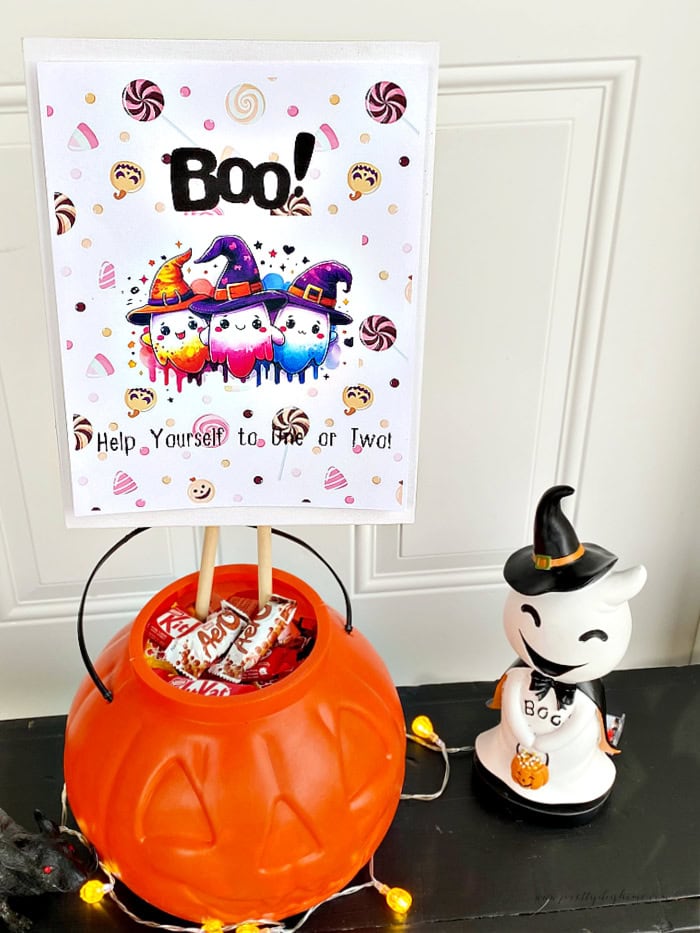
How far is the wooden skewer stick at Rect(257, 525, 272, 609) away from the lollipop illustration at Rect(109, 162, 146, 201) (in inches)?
11.4

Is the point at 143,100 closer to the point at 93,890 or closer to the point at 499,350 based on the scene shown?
the point at 499,350

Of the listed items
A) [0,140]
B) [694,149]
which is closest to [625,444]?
[694,149]

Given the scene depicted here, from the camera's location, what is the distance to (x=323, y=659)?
0.80 m

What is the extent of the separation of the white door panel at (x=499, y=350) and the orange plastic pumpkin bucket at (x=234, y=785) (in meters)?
0.29

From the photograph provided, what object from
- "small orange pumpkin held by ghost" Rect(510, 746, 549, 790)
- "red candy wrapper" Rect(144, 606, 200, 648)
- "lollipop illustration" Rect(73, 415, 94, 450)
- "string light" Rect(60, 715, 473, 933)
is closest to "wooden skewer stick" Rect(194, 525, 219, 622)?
"red candy wrapper" Rect(144, 606, 200, 648)

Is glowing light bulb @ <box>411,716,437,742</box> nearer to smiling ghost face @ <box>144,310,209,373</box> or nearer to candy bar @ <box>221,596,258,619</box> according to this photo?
candy bar @ <box>221,596,258,619</box>

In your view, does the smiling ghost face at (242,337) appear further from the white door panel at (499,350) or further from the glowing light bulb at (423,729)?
the glowing light bulb at (423,729)

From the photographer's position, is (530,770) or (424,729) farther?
(424,729)

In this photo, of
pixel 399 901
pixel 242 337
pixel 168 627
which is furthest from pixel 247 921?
pixel 242 337

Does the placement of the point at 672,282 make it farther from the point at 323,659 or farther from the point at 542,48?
the point at 323,659

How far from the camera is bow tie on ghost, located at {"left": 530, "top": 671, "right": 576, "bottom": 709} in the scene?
902 mm

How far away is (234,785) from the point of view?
0.75 meters

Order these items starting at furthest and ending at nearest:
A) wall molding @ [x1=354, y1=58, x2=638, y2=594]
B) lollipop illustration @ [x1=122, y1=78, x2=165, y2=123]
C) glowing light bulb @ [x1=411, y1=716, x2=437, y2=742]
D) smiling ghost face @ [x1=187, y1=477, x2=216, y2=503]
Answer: glowing light bulb @ [x1=411, y1=716, x2=437, y2=742] < wall molding @ [x1=354, y1=58, x2=638, y2=594] < smiling ghost face @ [x1=187, y1=477, x2=216, y2=503] < lollipop illustration @ [x1=122, y1=78, x2=165, y2=123]

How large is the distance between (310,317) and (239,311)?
55 mm
